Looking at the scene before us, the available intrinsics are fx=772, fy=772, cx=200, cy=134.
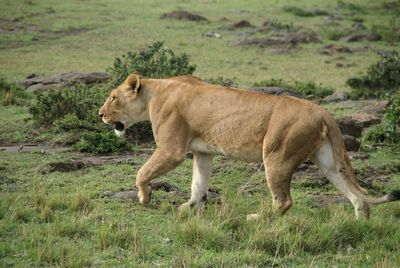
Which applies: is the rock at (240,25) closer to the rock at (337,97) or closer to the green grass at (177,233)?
the rock at (337,97)

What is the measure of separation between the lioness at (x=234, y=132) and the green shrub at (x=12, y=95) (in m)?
5.60

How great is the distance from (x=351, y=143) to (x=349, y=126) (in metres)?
0.89

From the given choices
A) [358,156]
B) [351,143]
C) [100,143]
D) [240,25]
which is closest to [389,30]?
[240,25]

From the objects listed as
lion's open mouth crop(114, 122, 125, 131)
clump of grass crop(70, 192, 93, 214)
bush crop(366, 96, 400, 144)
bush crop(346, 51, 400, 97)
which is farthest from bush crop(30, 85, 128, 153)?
bush crop(346, 51, 400, 97)

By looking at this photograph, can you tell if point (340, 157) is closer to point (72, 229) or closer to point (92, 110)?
point (72, 229)

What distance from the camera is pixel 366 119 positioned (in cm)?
1198

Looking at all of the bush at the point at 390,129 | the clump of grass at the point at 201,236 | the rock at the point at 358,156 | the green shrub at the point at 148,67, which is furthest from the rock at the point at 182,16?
the clump of grass at the point at 201,236

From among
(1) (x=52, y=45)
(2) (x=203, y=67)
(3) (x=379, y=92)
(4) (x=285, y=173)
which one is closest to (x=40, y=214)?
(4) (x=285, y=173)

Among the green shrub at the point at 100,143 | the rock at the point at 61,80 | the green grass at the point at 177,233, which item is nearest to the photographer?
the green grass at the point at 177,233

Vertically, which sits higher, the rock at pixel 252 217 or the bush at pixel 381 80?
the rock at pixel 252 217

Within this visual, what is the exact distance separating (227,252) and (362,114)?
6.89m

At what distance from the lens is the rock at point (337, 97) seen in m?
14.2

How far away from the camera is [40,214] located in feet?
21.5

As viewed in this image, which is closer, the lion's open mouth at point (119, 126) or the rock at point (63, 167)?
the lion's open mouth at point (119, 126)
